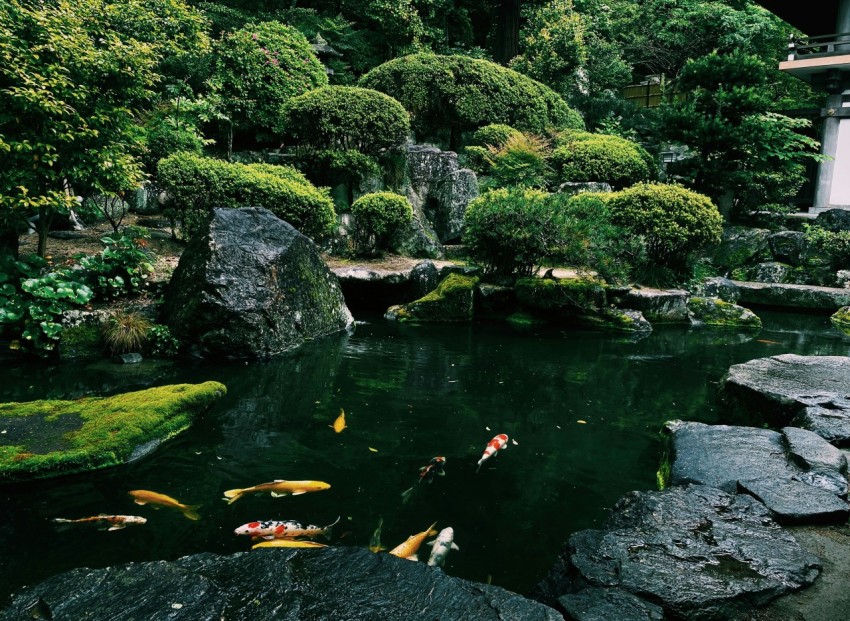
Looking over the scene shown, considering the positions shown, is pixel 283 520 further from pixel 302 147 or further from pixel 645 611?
pixel 302 147

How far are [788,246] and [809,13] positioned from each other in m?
8.27

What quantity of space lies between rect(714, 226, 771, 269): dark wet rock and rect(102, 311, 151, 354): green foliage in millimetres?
13178

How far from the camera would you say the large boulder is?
289 inches

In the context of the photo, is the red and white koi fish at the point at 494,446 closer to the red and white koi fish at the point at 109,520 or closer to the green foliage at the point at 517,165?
the red and white koi fish at the point at 109,520

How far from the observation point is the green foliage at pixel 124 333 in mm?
7202

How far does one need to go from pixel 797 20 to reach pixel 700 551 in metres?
20.7

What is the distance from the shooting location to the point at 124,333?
7230 millimetres

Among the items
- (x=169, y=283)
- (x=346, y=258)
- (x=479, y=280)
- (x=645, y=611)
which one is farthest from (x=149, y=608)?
(x=346, y=258)

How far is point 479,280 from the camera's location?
10883 mm

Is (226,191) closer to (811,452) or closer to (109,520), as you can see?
(109,520)

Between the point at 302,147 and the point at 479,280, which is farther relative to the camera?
the point at 302,147

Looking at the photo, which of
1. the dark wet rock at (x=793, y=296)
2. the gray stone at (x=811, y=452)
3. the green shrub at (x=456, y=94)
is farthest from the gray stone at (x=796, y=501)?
the green shrub at (x=456, y=94)

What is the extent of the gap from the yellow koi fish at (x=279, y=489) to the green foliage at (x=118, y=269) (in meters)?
5.09

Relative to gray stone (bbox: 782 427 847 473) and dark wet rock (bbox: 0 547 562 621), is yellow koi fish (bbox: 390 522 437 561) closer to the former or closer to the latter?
dark wet rock (bbox: 0 547 562 621)
